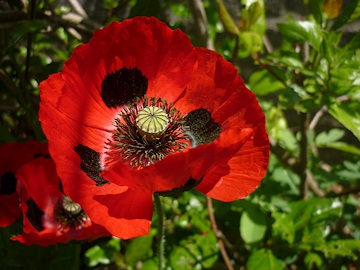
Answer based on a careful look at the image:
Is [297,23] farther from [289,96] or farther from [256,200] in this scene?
[256,200]

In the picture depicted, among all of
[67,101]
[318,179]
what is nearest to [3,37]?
[67,101]

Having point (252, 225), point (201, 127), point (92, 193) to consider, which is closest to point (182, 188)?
point (92, 193)

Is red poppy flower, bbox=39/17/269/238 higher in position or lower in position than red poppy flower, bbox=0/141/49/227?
Result: higher

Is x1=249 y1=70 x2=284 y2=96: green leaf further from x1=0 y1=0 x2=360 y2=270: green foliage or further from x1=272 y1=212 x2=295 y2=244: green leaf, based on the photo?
x1=272 y1=212 x2=295 y2=244: green leaf

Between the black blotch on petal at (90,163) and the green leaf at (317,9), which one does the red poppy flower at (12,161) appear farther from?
the green leaf at (317,9)

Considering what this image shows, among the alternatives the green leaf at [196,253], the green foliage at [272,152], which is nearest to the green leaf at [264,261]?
the green foliage at [272,152]

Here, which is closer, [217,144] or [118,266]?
[217,144]

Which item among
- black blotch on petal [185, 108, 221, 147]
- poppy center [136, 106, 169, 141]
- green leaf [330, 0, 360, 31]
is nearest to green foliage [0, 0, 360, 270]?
green leaf [330, 0, 360, 31]
